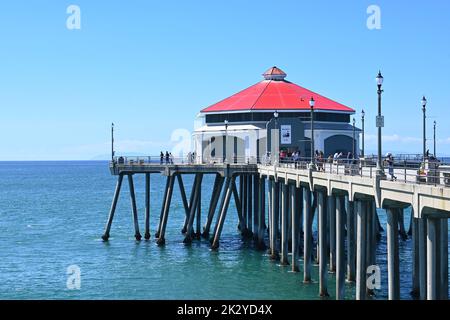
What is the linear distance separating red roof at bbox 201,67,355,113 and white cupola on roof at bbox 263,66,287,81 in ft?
0.27

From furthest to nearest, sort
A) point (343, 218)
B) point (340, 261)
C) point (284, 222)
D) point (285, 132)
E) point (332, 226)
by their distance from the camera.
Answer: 1. point (285, 132)
2. point (284, 222)
3. point (343, 218)
4. point (332, 226)
5. point (340, 261)

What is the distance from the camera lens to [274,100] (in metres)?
59.6

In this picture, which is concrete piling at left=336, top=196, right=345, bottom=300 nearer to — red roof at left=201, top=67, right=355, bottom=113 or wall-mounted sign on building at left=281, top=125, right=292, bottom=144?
wall-mounted sign on building at left=281, top=125, right=292, bottom=144

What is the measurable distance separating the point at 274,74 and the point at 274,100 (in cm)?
712

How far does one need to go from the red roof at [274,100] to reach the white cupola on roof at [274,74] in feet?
0.27

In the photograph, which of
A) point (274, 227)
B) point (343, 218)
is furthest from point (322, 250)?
point (274, 227)

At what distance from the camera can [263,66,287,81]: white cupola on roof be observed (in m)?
66.1

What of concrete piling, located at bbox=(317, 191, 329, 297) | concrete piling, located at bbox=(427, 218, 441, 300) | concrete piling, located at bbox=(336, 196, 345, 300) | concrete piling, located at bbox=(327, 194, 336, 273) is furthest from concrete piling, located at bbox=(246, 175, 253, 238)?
concrete piling, located at bbox=(427, 218, 441, 300)

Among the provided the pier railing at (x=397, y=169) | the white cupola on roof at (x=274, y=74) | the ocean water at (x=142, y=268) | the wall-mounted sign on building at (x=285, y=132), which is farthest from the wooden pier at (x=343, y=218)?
the white cupola on roof at (x=274, y=74)

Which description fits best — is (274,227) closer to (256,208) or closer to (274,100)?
(256,208)

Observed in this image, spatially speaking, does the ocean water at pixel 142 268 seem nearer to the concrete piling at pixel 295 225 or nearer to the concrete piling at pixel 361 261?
the concrete piling at pixel 295 225

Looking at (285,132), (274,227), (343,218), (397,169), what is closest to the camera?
(397,169)
